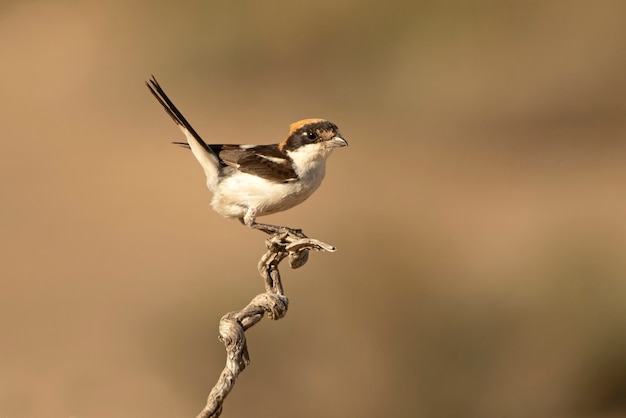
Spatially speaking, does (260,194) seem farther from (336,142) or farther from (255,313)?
(255,313)

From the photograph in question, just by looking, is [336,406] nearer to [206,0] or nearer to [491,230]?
[491,230]

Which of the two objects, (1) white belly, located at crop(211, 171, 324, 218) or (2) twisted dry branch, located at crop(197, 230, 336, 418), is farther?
(1) white belly, located at crop(211, 171, 324, 218)

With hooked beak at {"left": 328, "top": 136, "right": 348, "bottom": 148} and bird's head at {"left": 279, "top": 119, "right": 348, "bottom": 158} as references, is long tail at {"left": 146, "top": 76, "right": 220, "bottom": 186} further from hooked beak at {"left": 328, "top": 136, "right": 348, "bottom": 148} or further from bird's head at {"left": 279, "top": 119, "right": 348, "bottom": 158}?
hooked beak at {"left": 328, "top": 136, "right": 348, "bottom": 148}

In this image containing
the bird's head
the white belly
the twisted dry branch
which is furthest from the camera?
the bird's head

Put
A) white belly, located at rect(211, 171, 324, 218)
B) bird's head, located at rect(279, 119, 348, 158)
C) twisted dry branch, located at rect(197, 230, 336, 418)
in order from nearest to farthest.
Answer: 1. twisted dry branch, located at rect(197, 230, 336, 418)
2. white belly, located at rect(211, 171, 324, 218)
3. bird's head, located at rect(279, 119, 348, 158)

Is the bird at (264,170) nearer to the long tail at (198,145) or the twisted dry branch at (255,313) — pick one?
the long tail at (198,145)

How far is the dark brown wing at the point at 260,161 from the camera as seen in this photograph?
457 cm

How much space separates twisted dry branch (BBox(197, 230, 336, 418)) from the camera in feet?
9.77

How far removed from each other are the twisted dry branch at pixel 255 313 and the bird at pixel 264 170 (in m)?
0.27

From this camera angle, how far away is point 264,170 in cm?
464

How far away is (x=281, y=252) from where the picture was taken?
390 cm

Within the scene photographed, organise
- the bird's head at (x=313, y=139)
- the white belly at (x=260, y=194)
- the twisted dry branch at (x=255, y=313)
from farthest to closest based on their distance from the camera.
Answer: the bird's head at (x=313, y=139) → the white belly at (x=260, y=194) → the twisted dry branch at (x=255, y=313)

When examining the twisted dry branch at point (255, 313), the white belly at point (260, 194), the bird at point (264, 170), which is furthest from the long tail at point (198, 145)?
the twisted dry branch at point (255, 313)

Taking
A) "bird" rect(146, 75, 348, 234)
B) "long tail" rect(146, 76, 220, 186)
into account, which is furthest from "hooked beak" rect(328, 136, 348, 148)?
"long tail" rect(146, 76, 220, 186)
